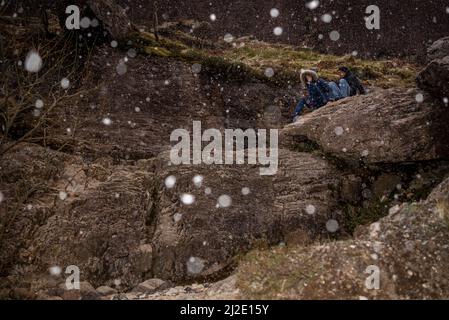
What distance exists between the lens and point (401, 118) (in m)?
9.84

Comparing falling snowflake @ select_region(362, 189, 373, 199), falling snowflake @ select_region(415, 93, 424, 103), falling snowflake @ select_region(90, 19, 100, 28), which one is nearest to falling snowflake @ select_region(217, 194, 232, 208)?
falling snowflake @ select_region(362, 189, 373, 199)

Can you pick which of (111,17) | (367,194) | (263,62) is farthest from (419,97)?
(111,17)

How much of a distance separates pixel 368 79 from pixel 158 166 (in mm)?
17190

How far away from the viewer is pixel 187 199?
9.03 meters

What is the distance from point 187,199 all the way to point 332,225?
11.9 feet

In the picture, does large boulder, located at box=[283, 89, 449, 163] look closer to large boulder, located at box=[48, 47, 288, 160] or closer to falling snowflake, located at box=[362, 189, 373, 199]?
falling snowflake, located at box=[362, 189, 373, 199]

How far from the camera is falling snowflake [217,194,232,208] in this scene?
29.5ft

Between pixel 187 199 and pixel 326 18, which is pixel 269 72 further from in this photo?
pixel 326 18

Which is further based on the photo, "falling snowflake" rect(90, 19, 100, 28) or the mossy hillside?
the mossy hillside

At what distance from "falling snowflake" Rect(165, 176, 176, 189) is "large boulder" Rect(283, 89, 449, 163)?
14.5ft

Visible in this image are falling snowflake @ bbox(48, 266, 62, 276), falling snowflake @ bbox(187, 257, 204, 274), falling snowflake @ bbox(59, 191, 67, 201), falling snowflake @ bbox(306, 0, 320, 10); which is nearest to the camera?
falling snowflake @ bbox(48, 266, 62, 276)

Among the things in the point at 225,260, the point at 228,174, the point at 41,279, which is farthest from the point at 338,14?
the point at 41,279

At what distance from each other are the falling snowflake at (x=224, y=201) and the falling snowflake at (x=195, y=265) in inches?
61.1
